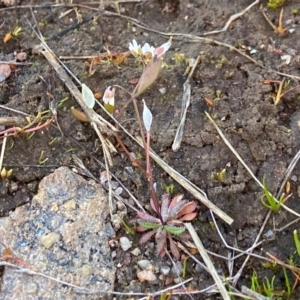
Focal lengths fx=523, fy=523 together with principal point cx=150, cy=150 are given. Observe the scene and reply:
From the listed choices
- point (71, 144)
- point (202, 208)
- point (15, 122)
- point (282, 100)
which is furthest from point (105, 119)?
point (282, 100)

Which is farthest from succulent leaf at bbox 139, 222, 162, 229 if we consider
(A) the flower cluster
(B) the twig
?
(B) the twig

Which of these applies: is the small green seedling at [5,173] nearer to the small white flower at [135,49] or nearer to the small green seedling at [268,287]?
the small white flower at [135,49]

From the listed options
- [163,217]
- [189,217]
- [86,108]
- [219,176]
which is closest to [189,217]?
[189,217]

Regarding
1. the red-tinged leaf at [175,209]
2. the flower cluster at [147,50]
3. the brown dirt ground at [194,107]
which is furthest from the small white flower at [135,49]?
the red-tinged leaf at [175,209]

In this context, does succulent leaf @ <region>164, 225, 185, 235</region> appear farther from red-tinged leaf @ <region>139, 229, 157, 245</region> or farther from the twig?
the twig

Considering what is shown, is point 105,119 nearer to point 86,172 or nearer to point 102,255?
point 86,172

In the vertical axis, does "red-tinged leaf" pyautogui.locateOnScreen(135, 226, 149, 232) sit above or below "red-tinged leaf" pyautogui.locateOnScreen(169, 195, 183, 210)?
below
